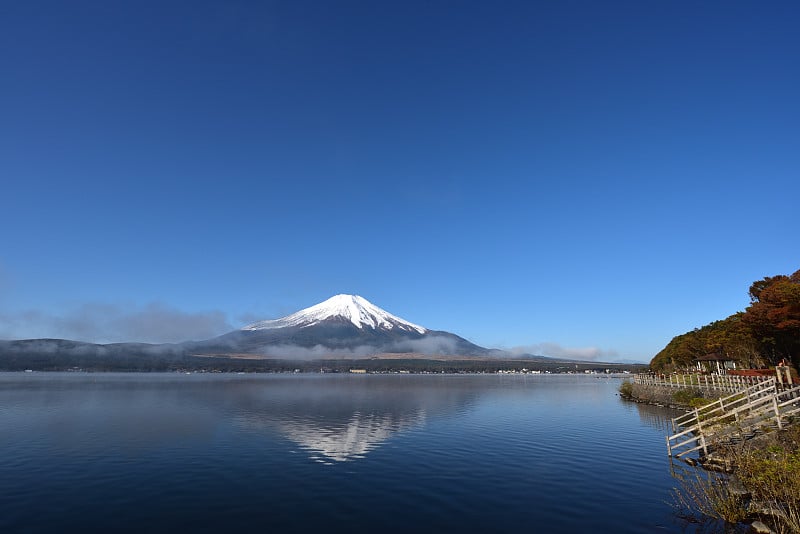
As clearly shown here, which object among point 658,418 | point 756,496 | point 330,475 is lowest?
point 330,475

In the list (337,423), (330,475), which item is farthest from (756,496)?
(337,423)

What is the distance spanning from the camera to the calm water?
701 inches

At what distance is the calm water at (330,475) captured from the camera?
701 inches

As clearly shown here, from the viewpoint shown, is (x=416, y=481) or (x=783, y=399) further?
(x=783, y=399)

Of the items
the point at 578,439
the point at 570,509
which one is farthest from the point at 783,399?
the point at 570,509

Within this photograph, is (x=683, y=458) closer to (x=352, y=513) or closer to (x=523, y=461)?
(x=523, y=461)

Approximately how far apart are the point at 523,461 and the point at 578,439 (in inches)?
447

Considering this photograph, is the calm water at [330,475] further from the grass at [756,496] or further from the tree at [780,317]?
the tree at [780,317]

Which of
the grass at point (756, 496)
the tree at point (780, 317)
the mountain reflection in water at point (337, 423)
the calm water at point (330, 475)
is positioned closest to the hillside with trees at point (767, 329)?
the tree at point (780, 317)

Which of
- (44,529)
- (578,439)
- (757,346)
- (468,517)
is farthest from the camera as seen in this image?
(757,346)

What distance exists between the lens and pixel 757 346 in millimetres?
72750

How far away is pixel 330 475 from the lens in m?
25.0

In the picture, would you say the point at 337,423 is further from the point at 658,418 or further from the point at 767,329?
the point at 767,329

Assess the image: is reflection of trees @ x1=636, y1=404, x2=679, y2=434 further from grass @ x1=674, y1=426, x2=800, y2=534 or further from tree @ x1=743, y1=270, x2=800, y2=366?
grass @ x1=674, y1=426, x2=800, y2=534
